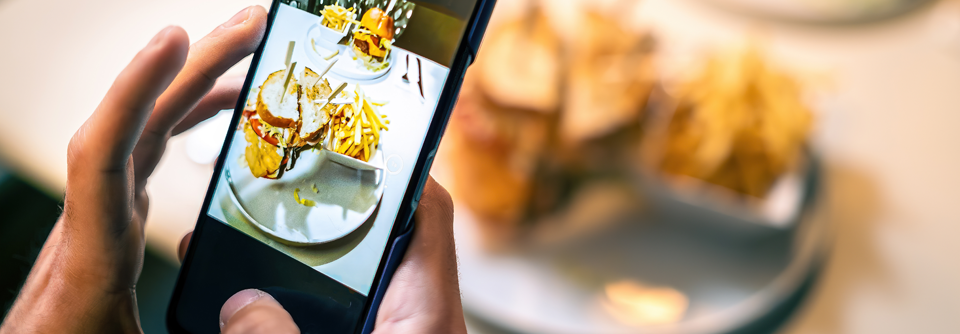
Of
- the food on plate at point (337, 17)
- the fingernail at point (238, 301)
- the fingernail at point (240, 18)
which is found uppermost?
the food on plate at point (337, 17)

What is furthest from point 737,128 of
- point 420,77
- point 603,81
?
point 420,77

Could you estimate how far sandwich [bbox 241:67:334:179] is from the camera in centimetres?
20

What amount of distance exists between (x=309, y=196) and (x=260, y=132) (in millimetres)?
32

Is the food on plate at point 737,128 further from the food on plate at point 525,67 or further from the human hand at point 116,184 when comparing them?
the human hand at point 116,184

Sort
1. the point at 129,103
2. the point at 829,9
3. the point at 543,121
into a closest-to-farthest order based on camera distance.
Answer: the point at 129,103 → the point at 543,121 → the point at 829,9

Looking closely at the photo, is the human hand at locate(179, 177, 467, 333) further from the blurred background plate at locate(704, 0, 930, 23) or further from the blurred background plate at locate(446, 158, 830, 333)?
the blurred background plate at locate(704, 0, 930, 23)

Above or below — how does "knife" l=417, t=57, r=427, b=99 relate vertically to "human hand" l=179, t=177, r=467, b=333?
above

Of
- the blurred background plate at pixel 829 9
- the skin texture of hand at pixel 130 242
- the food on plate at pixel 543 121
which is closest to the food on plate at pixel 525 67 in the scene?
the food on plate at pixel 543 121

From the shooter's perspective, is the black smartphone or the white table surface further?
the white table surface

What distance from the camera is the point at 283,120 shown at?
20 centimetres

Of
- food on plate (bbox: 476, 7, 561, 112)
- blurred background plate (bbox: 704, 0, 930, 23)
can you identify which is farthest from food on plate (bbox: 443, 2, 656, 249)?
blurred background plate (bbox: 704, 0, 930, 23)

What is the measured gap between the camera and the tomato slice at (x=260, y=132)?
20 cm

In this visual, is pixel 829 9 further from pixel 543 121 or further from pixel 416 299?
pixel 416 299

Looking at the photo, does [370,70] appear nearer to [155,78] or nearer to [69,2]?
[155,78]
